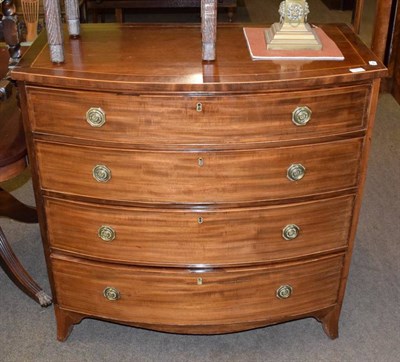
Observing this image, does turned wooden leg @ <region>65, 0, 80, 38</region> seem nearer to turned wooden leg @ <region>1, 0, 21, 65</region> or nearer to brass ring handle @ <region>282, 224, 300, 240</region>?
turned wooden leg @ <region>1, 0, 21, 65</region>

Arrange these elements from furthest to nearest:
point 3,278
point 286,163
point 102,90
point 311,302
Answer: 1. point 3,278
2. point 311,302
3. point 286,163
4. point 102,90

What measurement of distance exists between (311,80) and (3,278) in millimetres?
1555

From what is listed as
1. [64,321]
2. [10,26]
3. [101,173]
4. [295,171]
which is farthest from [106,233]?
[10,26]

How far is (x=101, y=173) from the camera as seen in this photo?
1845 mm

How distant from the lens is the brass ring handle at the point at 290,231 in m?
1.96

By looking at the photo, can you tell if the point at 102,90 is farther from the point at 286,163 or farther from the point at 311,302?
the point at 311,302

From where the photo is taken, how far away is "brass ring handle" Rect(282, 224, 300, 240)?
1.96 m

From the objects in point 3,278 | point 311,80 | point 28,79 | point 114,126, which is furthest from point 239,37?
point 3,278

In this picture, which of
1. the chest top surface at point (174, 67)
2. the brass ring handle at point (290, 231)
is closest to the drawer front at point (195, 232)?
the brass ring handle at point (290, 231)

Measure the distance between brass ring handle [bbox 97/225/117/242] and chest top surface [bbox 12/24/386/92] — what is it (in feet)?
1.50

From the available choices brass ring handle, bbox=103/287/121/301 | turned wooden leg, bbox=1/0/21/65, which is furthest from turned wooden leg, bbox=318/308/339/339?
turned wooden leg, bbox=1/0/21/65

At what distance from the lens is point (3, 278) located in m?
2.60

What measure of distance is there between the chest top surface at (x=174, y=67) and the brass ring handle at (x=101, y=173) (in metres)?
0.25

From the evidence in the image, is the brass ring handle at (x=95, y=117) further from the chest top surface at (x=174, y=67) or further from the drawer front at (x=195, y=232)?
the drawer front at (x=195, y=232)
